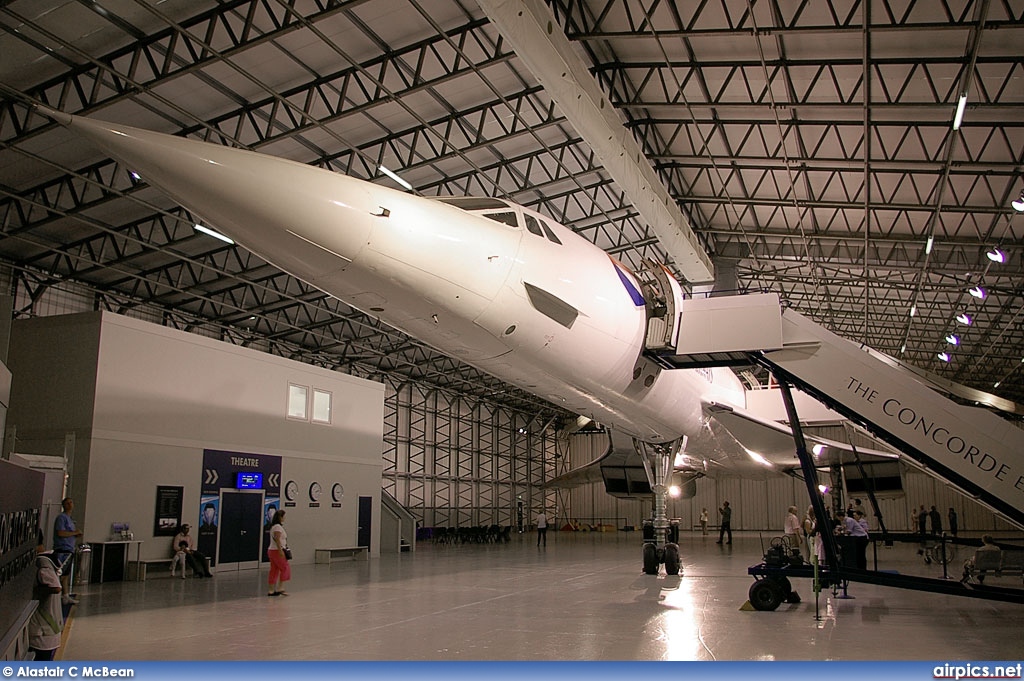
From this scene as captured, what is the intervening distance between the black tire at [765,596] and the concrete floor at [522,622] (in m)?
0.18

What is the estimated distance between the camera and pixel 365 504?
20.8 m

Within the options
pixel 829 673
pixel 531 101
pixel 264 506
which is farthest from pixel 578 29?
pixel 829 673

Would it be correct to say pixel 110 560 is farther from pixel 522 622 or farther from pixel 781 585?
pixel 781 585

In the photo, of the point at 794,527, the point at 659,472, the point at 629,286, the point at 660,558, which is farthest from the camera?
the point at 794,527

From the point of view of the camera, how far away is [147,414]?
14.5 meters

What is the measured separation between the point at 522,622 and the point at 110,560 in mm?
9168

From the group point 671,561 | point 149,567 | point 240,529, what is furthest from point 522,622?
point 240,529

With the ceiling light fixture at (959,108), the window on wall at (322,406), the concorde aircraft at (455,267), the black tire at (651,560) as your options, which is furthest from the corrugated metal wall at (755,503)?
the concorde aircraft at (455,267)

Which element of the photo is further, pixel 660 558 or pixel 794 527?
pixel 794 527

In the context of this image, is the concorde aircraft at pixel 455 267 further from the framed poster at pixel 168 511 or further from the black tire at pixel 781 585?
the framed poster at pixel 168 511

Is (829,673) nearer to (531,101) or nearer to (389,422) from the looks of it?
(531,101)

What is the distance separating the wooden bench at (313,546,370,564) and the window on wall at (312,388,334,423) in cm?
316

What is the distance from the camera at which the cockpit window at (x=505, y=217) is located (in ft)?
21.6

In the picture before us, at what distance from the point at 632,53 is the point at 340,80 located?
6.02m
